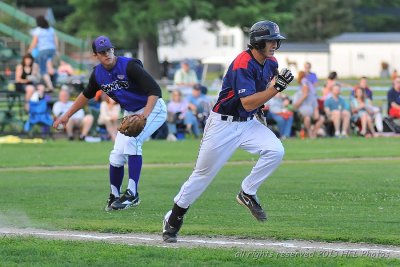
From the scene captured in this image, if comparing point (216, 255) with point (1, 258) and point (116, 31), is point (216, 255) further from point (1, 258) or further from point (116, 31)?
point (116, 31)

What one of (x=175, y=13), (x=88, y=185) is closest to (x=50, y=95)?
(x=88, y=185)

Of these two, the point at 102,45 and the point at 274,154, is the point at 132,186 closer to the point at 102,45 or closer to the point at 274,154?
the point at 102,45

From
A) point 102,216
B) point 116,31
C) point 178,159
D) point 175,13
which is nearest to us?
point 102,216

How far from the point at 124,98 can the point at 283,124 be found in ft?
45.0

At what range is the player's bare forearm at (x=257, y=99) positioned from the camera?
901 centimetres

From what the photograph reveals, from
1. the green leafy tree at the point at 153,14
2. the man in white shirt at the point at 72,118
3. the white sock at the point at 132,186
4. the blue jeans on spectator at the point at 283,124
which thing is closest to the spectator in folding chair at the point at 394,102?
the blue jeans on spectator at the point at 283,124

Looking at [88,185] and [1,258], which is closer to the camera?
[1,258]

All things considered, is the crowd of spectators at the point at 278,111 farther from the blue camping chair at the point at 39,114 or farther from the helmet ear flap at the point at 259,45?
Answer: the helmet ear flap at the point at 259,45

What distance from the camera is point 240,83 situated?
9180mm

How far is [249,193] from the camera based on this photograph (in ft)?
33.0

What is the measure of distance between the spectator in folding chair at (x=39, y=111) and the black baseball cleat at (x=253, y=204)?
47.1 ft

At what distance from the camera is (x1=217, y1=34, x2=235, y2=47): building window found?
93.3 metres

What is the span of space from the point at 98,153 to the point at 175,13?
125ft

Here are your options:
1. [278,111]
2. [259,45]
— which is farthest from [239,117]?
[278,111]
